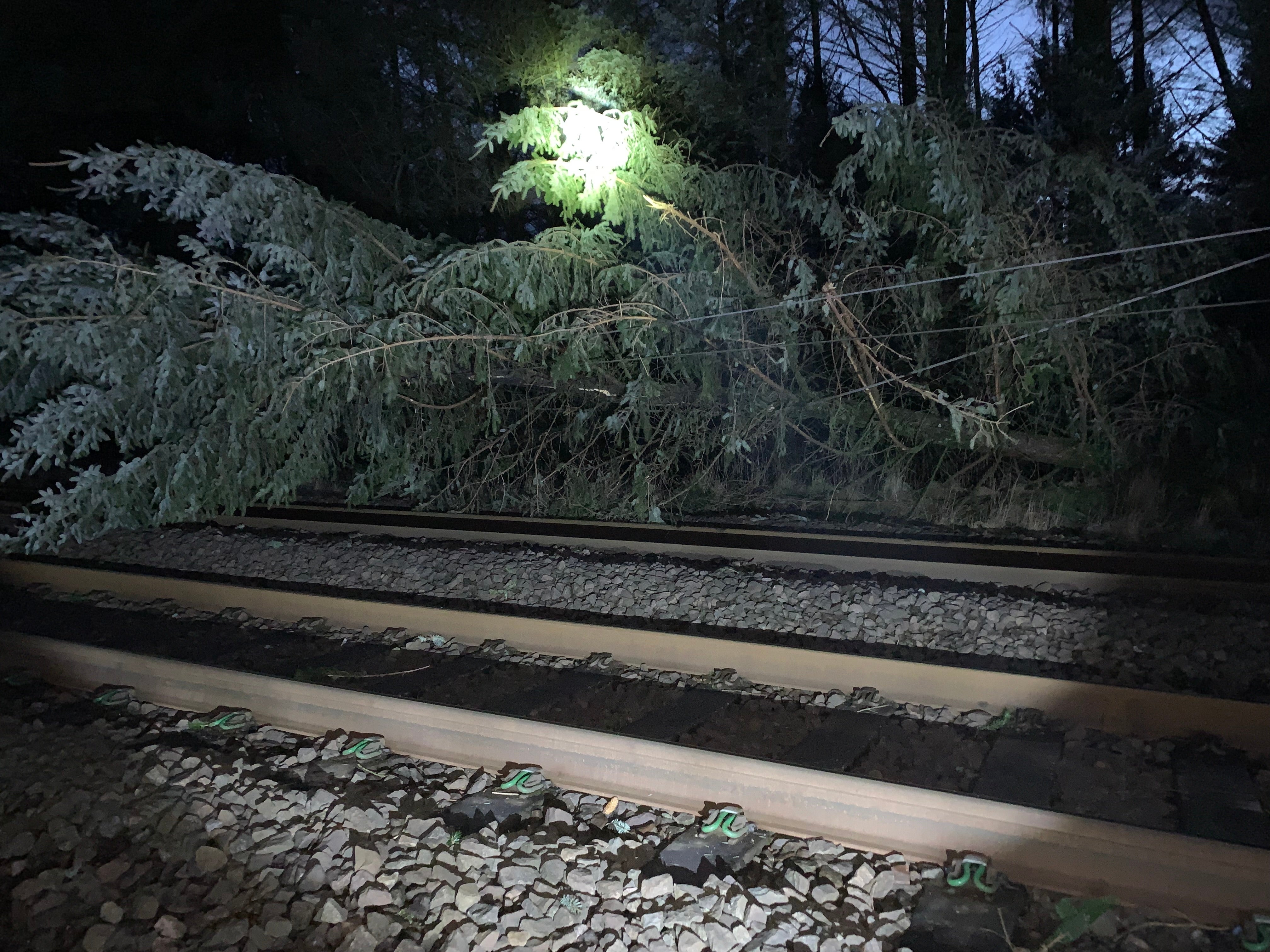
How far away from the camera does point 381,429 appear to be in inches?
449

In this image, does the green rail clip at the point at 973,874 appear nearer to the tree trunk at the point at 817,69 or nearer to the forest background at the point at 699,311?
the forest background at the point at 699,311

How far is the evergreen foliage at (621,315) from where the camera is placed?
8.77 metres

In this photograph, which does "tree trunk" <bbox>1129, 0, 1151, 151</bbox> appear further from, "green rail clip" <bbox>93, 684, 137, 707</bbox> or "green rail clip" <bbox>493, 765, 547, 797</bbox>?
"green rail clip" <bbox>93, 684, 137, 707</bbox>

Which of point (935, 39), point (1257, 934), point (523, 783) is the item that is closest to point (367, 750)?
point (523, 783)

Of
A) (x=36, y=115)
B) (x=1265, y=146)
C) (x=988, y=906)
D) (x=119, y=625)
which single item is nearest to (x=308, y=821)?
(x=988, y=906)

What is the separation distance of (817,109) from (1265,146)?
Result: 281 inches

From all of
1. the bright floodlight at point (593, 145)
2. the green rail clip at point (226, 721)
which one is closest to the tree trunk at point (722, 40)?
the bright floodlight at point (593, 145)

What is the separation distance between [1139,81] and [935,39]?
4.46 meters

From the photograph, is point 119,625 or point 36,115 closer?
point 119,625

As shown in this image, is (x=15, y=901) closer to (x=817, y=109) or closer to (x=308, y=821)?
(x=308, y=821)

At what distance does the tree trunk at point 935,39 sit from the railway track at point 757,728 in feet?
38.2

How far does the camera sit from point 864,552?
8406 mm

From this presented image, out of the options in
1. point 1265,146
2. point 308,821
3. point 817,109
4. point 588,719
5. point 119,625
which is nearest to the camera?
point 308,821

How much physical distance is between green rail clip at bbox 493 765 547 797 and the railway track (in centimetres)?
8
